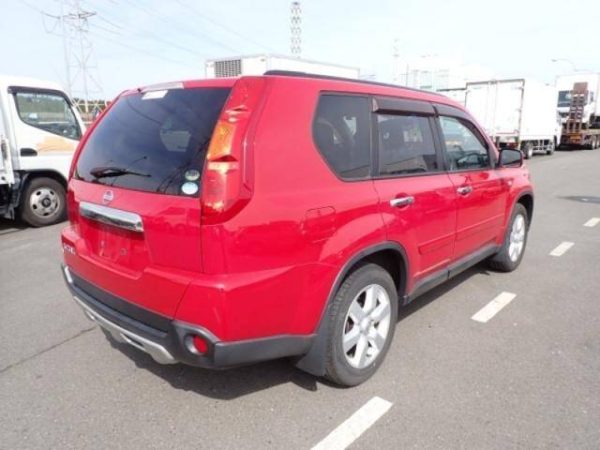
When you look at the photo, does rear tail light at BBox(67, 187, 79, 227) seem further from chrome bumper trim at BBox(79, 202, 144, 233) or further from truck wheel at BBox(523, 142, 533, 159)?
truck wheel at BBox(523, 142, 533, 159)

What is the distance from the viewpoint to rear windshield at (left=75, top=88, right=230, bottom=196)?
224 centimetres

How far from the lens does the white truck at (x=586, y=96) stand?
28.8m

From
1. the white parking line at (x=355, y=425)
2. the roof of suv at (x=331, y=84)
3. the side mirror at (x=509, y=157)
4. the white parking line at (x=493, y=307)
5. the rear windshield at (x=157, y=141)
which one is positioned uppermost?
the roof of suv at (x=331, y=84)

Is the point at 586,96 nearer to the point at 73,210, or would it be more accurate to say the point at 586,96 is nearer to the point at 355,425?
the point at 355,425

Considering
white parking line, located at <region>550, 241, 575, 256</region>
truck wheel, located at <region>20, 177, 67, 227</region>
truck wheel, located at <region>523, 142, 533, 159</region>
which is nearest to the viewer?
white parking line, located at <region>550, 241, 575, 256</region>

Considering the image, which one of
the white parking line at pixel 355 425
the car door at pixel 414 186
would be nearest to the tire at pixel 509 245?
the car door at pixel 414 186

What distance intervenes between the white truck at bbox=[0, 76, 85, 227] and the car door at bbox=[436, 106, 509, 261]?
6.08 metres

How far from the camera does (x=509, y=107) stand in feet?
67.5

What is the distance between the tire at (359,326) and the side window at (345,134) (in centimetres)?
62

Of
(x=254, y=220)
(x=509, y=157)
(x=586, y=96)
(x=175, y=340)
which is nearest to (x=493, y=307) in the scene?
(x=509, y=157)

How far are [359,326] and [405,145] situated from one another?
1.27 meters

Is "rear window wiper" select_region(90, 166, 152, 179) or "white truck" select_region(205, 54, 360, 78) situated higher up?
"white truck" select_region(205, 54, 360, 78)

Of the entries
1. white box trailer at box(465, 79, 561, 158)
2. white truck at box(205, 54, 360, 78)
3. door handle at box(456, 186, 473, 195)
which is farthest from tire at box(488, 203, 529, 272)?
white box trailer at box(465, 79, 561, 158)

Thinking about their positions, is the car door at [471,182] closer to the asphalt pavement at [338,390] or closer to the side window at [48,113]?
the asphalt pavement at [338,390]
